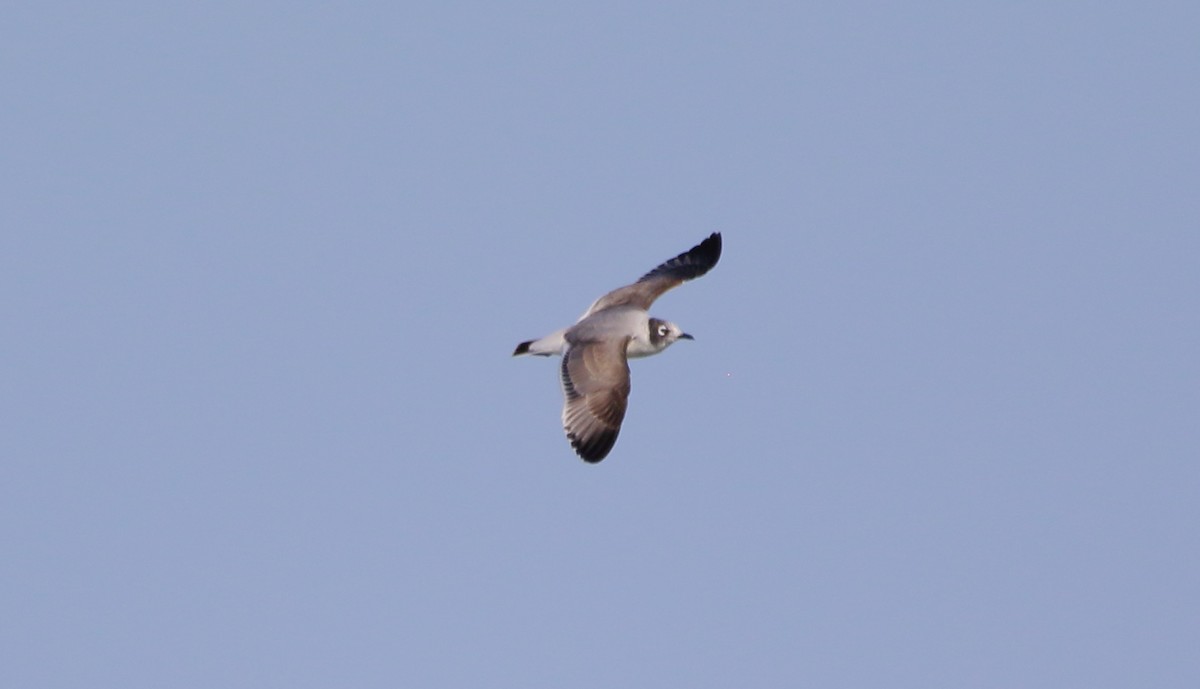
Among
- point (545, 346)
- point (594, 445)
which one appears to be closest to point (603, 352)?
point (545, 346)

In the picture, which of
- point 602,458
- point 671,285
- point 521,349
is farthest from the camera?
point 671,285

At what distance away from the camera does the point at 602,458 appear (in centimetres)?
2586

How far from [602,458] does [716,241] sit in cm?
877

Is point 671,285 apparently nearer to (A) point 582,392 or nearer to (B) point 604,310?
Result: (B) point 604,310

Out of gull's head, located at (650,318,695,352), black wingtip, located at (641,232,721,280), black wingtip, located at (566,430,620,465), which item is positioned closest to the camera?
black wingtip, located at (566,430,620,465)

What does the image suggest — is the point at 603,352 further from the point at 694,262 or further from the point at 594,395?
the point at 694,262

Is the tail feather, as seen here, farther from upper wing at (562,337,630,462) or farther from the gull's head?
the gull's head

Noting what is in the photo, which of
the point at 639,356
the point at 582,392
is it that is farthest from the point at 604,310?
the point at 582,392

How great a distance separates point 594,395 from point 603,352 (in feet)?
3.61

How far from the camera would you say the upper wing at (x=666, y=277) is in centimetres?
3106

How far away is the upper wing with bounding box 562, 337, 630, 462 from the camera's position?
85.4 feet

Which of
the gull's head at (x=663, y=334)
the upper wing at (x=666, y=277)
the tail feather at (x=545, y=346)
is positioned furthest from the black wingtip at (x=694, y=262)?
the tail feather at (x=545, y=346)

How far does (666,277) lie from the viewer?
107ft

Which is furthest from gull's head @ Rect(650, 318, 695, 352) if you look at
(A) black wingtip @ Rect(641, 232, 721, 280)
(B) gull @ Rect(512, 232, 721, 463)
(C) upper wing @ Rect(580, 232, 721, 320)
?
(A) black wingtip @ Rect(641, 232, 721, 280)
